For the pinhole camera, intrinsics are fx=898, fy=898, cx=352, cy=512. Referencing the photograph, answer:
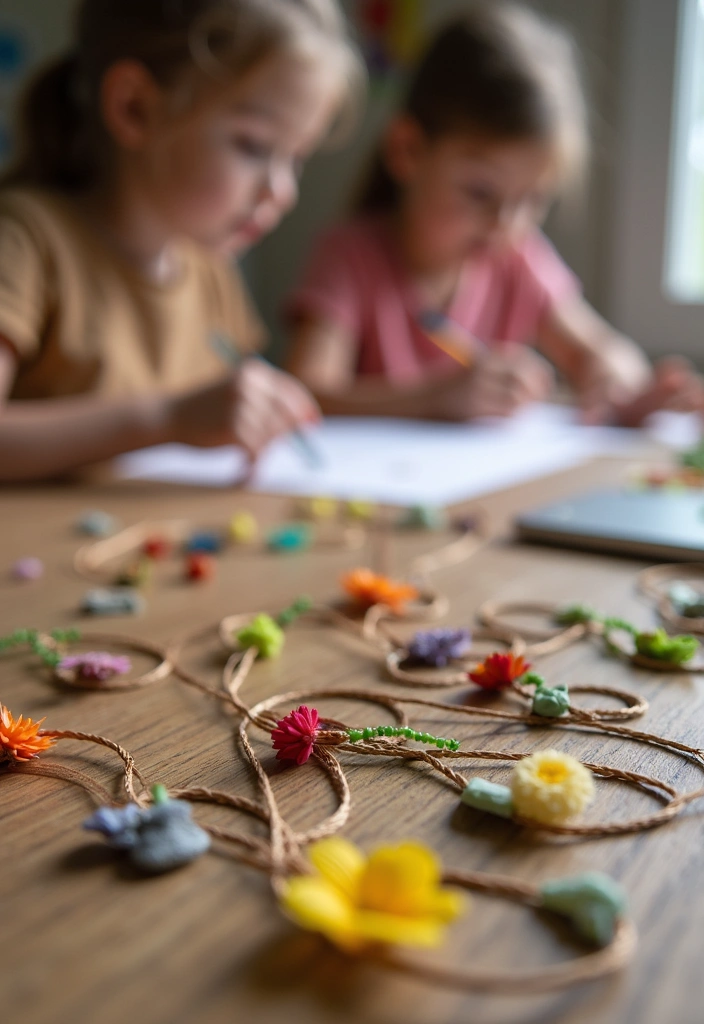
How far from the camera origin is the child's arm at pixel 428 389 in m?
1.13

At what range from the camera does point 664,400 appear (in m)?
1.15

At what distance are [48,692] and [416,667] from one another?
0.16m

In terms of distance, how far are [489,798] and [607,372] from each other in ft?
3.95

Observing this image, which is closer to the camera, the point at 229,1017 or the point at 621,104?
the point at 229,1017

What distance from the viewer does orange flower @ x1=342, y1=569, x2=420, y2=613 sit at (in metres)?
0.49

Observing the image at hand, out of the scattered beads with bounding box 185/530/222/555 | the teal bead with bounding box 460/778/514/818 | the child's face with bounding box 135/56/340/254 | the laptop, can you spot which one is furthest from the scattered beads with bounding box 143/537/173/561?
the child's face with bounding box 135/56/340/254

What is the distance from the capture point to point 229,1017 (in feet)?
0.65

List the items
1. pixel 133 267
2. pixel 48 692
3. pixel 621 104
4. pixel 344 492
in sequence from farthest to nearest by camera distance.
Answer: pixel 621 104 → pixel 133 267 → pixel 344 492 → pixel 48 692

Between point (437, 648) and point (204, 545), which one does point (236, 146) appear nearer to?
point (204, 545)

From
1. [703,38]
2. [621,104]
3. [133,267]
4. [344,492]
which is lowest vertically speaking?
[344,492]

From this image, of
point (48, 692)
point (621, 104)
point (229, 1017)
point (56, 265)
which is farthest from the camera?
point (621, 104)

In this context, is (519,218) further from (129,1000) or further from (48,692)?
(129,1000)

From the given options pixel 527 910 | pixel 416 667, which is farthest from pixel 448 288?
pixel 527 910

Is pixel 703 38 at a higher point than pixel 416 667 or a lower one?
higher
